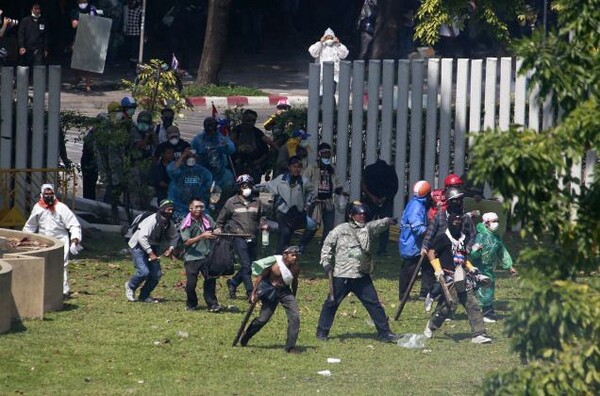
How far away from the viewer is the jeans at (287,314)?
14234 millimetres

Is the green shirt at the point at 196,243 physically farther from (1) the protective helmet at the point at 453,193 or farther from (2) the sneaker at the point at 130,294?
(1) the protective helmet at the point at 453,193

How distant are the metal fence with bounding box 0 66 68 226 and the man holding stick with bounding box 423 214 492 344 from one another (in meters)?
7.03

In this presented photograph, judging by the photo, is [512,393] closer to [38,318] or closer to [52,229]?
[38,318]

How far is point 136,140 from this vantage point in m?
21.3

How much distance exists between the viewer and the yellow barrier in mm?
20328

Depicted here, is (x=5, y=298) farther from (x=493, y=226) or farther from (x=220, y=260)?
(x=493, y=226)

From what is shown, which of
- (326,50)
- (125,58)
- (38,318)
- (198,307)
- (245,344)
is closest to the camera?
(245,344)

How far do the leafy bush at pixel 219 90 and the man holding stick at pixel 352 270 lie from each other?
17234 mm

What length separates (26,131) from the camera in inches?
820

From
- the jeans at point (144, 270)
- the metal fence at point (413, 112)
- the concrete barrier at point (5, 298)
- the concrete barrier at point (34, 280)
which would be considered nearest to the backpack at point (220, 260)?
the jeans at point (144, 270)

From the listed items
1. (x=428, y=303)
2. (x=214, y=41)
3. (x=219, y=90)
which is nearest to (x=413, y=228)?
(x=428, y=303)

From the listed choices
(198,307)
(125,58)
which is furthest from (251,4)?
(198,307)

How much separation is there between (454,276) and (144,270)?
11.9 feet

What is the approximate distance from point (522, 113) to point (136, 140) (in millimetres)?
5572
